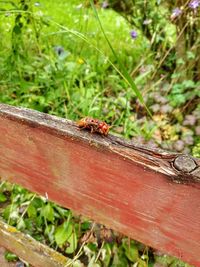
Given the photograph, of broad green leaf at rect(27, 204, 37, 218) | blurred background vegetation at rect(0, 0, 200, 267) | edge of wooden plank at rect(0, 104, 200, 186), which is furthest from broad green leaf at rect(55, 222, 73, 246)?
edge of wooden plank at rect(0, 104, 200, 186)

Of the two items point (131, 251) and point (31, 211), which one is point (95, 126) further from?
point (31, 211)

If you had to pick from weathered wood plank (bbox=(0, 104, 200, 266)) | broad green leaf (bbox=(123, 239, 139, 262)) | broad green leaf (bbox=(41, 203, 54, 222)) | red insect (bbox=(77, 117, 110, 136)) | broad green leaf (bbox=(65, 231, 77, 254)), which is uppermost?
red insect (bbox=(77, 117, 110, 136))

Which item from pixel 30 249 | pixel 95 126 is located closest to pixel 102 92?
pixel 30 249

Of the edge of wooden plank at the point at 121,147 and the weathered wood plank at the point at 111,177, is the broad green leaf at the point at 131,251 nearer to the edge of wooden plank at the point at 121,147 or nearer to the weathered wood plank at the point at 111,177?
the weathered wood plank at the point at 111,177

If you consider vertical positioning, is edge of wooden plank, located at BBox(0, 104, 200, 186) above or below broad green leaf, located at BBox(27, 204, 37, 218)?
above

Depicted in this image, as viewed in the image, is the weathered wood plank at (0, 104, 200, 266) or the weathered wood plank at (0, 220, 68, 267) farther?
the weathered wood plank at (0, 220, 68, 267)

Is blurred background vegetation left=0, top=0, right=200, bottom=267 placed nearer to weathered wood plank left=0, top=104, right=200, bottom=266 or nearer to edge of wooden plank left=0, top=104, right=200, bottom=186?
weathered wood plank left=0, top=104, right=200, bottom=266
